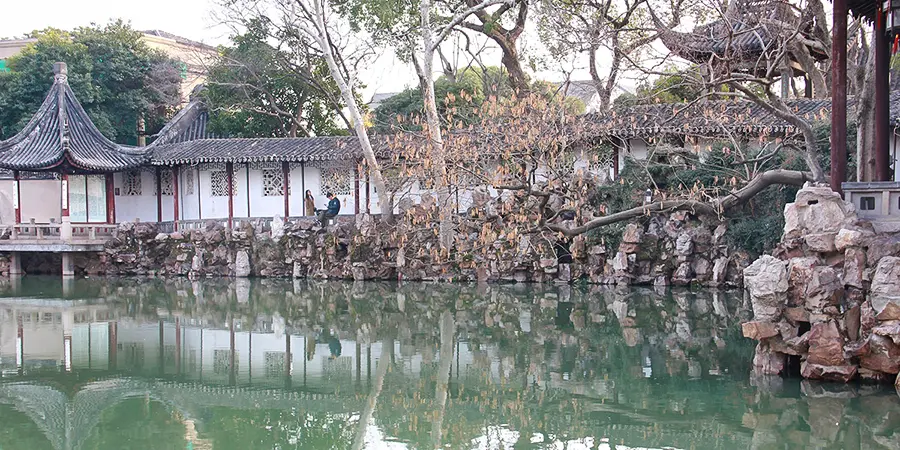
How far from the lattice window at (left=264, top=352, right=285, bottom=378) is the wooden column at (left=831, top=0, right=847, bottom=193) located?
20.5 ft

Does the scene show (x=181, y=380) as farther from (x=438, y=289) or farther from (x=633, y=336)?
(x=438, y=289)

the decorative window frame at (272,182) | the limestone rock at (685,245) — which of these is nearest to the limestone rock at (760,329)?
the limestone rock at (685,245)

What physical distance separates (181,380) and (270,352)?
5.73 ft

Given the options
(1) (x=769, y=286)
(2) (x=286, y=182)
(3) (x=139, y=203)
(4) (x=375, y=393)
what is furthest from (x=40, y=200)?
(1) (x=769, y=286)

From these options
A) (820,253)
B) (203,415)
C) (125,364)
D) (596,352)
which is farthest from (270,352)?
(820,253)

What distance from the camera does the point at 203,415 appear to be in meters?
8.14

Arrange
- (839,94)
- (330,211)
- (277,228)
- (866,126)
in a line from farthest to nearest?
1. (277,228)
2. (330,211)
3. (866,126)
4. (839,94)

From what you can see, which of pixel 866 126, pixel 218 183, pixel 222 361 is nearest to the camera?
pixel 866 126

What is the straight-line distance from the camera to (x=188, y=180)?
2308 cm

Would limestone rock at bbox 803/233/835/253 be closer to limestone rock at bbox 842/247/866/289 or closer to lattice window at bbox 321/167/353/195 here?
limestone rock at bbox 842/247/866/289

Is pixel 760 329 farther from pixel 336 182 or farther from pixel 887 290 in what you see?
pixel 336 182

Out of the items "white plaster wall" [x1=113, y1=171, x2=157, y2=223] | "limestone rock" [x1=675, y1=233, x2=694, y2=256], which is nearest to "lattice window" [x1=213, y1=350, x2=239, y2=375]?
"limestone rock" [x1=675, y1=233, x2=694, y2=256]

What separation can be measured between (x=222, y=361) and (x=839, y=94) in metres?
7.49

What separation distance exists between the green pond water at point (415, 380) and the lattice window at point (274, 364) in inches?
2.3
